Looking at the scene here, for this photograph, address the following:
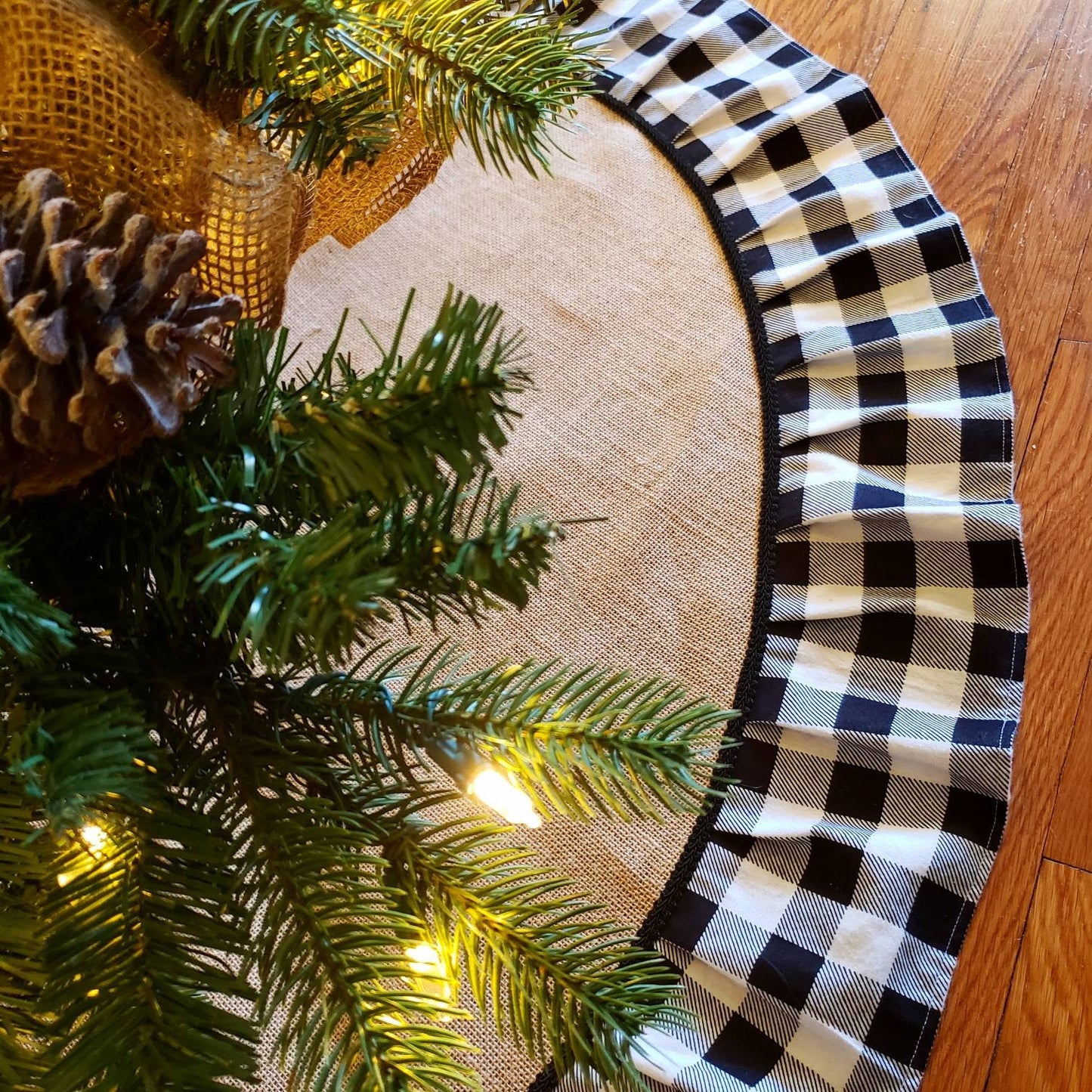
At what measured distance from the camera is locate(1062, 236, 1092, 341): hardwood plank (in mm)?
738

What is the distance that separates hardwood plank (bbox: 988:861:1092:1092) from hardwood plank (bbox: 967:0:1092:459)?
0.34m

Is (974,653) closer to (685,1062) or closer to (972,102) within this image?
(685,1062)

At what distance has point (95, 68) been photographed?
0.83 ft

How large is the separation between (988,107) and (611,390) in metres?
0.45

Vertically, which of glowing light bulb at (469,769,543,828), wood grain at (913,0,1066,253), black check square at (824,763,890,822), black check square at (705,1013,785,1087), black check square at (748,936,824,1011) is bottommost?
black check square at (705,1013,785,1087)

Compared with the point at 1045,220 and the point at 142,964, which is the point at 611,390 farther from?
the point at 142,964

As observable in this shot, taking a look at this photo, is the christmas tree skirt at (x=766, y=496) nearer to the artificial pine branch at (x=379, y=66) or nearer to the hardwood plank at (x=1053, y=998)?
the hardwood plank at (x=1053, y=998)

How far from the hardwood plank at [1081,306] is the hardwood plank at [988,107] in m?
0.06

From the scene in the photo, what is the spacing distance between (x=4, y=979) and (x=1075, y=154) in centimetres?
95

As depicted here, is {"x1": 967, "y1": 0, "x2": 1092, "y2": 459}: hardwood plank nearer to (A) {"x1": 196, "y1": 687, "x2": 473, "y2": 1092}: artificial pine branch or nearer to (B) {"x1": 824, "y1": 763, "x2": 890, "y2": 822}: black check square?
(B) {"x1": 824, "y1": 763, "x2": 890, "y2": 822}: black check square

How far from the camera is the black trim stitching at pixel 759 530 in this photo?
1.93 feet

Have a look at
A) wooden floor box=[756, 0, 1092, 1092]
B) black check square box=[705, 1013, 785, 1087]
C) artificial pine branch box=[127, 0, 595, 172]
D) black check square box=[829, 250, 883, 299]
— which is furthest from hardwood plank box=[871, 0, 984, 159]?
black check square box=[705, 1013, 785, 1087]

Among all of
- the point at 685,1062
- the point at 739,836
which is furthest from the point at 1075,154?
the point at 685,1062

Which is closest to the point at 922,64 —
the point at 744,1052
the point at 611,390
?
the point at 611,390
